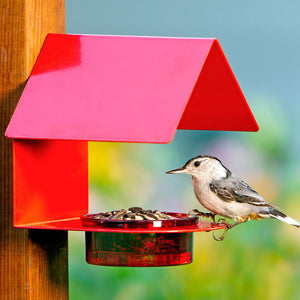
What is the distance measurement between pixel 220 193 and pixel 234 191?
6 cm

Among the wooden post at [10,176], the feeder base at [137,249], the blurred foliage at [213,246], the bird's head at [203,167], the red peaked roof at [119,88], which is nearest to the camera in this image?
the red peaked roof at [119,88]

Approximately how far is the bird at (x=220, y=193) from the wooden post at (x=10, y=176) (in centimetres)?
49

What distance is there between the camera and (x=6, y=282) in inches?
71.7

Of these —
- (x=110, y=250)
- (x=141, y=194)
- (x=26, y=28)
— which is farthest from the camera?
(x=141, y=194)

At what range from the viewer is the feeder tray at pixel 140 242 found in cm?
166

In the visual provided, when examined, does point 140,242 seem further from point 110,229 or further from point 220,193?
point 220,193

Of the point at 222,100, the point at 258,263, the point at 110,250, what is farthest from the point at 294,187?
the point at 110,250

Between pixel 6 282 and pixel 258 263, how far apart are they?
2.70 meters

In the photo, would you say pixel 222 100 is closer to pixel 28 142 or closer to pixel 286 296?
pixel 28 142

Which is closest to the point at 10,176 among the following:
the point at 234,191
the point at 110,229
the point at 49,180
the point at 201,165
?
the point at 49,180

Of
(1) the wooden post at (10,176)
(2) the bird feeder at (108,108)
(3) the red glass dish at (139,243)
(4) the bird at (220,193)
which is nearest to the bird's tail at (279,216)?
(4) the bird at (220,193)

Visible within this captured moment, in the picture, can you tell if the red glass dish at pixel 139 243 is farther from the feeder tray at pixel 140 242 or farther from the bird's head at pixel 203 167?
the bird's head at pixel 203 167

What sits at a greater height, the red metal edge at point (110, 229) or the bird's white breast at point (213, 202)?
the bird's white breast at point (213, 202)

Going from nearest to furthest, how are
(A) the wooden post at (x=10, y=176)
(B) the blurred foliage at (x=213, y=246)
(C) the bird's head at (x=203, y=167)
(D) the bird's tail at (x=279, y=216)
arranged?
1. (A) the wooden post at (x=10, y=176)
2. (C) the bird's head at (x=203, y=167)
3. (D) the bird's tail at (x=279, y=216)
4. (B) the blurred foliage at (x=213, y=246)
